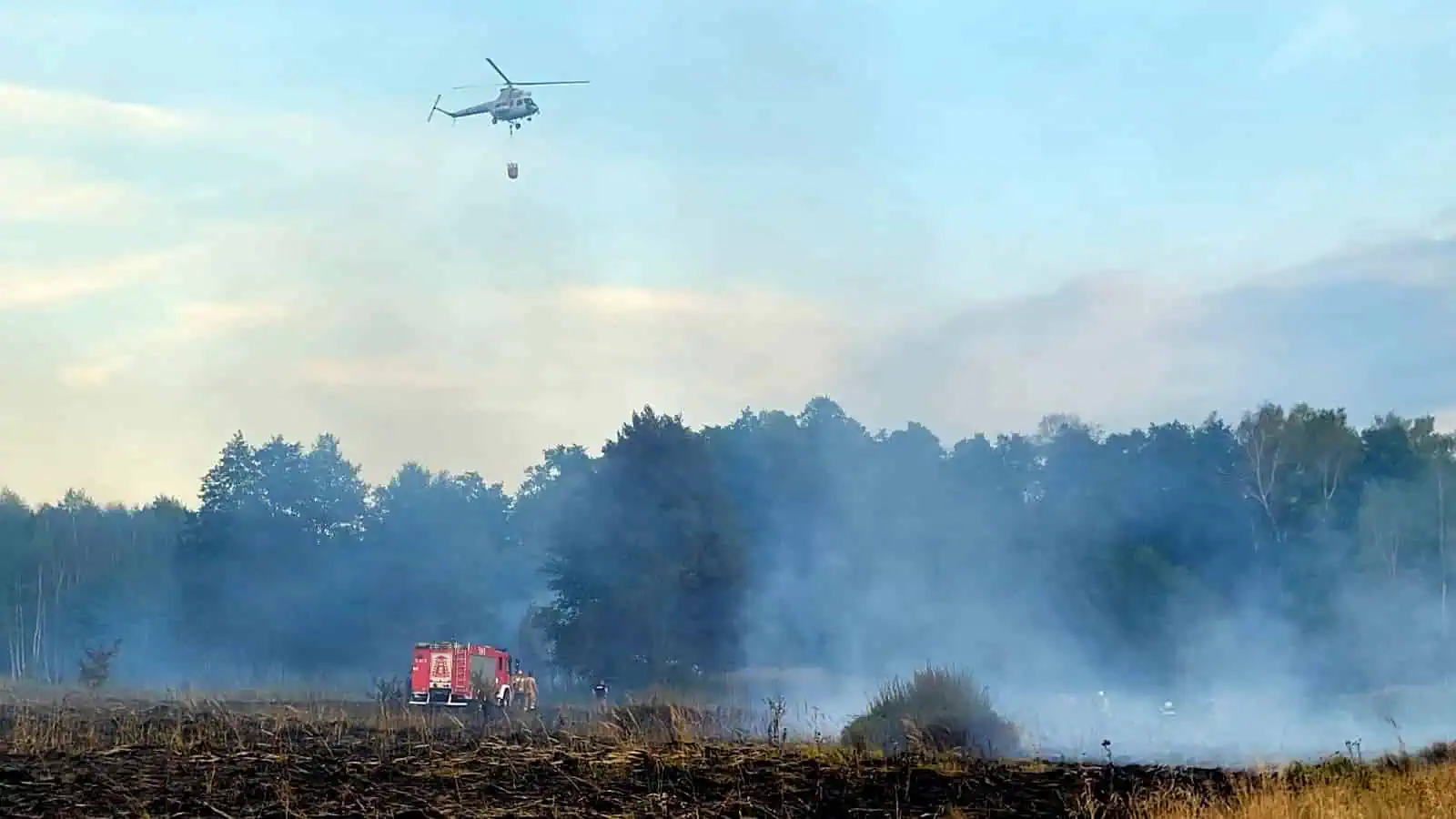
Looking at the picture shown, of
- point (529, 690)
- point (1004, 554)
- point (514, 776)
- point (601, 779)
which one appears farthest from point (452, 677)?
point (601, 779)

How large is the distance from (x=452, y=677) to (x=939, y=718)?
2229cm

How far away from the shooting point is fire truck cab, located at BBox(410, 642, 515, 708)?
4706 cm

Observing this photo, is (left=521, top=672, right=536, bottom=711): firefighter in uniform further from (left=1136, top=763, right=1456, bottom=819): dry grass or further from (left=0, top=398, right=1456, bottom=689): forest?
(left=1136, top=763, right=1456, bottom=819): dry grass

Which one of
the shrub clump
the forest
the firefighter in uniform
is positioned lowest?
the shrub clump

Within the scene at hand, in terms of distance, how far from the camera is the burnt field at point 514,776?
57.7 feet

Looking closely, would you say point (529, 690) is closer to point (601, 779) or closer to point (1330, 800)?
point (601, 779)

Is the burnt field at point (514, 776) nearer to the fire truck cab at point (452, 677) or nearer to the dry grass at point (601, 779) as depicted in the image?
the dry grass at point (601, 779)

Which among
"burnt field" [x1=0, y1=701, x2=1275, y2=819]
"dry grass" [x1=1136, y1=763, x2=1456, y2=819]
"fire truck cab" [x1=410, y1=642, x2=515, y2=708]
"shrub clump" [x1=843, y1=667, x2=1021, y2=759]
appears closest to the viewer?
"dry grass" [x1=1136, y1=763, x2=1456, y2=819]

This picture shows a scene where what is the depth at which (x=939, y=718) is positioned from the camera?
1172 inches

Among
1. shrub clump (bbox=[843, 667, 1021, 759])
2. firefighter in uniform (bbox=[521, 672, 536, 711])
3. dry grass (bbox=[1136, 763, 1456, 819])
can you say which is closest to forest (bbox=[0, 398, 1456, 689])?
firefighter in uniform (bbox=[521, 672, 536, 711])

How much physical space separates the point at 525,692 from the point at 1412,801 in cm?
3721

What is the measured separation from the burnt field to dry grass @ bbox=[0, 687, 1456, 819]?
51mm

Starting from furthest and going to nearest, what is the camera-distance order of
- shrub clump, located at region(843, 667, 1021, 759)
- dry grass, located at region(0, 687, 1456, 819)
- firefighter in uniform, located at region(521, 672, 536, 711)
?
firefighter in uniform, located at region(521, 672, 536, 711) → shrub clump, located at region(843, 667, 1021, 759) → dry grass, located at region(0, 687, 1456, 819)

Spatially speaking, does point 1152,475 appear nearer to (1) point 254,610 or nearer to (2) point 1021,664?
(2) point 1021,664
